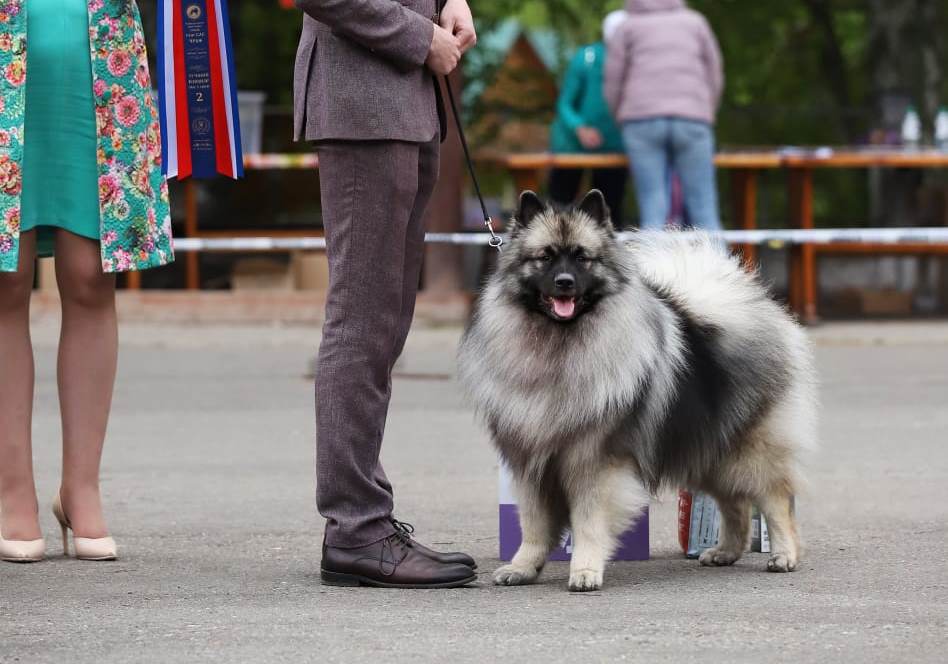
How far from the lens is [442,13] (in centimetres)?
453

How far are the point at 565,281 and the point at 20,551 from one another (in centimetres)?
172

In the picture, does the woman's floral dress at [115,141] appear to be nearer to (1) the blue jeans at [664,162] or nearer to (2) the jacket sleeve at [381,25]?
(2) the jacket sleeve at [381,25]

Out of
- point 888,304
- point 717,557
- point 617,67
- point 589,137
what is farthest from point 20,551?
point 888,304

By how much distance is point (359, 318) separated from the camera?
438 cm

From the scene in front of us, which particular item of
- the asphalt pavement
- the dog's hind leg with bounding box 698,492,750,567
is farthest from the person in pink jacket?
the dog's hind leg with bounding box 698,492,750,567

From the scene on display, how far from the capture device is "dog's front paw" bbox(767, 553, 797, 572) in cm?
475

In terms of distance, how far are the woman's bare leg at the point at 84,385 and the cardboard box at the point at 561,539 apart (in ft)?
3.78

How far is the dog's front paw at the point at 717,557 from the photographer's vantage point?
4.93 metres

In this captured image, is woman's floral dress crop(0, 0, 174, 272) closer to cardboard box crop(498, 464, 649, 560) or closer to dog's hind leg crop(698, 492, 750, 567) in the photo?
cardboard box crop(498, 464, 649, 560)

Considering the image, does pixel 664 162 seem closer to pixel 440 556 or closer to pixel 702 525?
pixel 702 525

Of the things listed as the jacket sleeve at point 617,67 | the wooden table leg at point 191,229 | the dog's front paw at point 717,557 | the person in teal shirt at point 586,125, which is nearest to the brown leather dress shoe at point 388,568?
the dog's front paw at point 717,557

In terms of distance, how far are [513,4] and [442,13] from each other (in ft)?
37.7

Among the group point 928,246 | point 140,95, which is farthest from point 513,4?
point 140,95

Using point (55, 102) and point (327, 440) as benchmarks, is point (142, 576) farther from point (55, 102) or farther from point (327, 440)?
point (55, 102)
